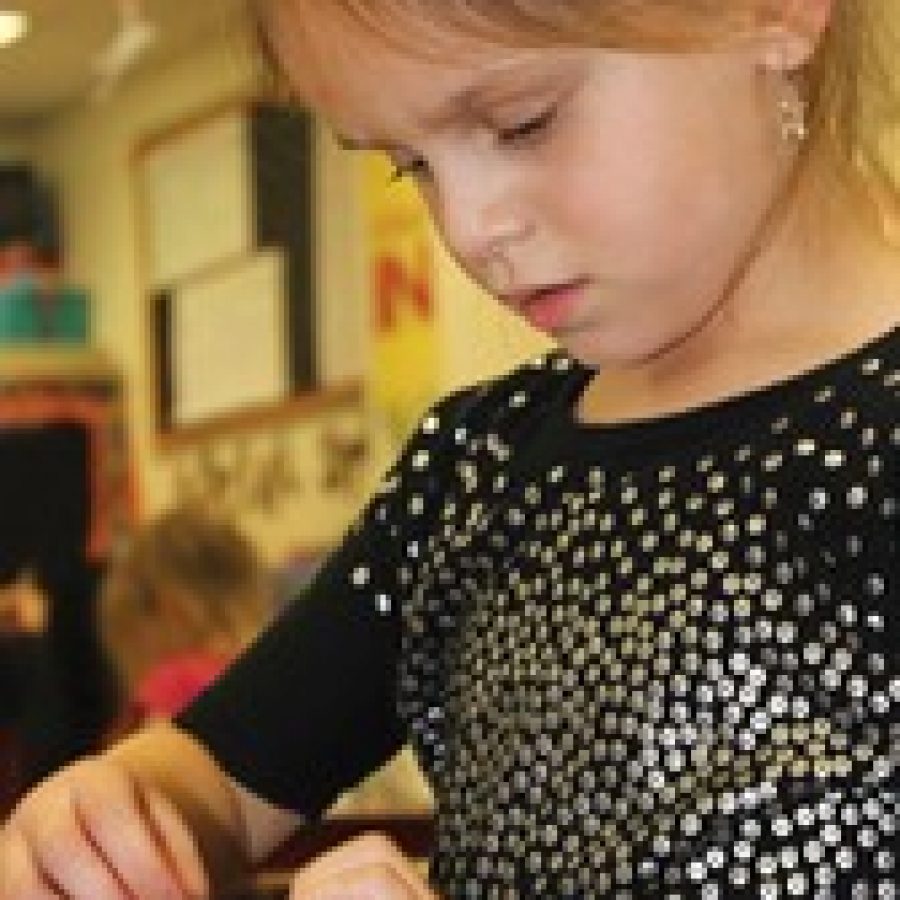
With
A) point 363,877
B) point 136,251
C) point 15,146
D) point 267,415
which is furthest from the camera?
point 15,146

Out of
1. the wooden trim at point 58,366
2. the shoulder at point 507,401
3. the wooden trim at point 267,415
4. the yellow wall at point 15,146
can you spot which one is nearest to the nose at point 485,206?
the shoulder at point 507,401

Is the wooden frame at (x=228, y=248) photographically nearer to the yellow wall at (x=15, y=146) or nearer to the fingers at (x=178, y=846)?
the yellow wall at (x=15, y=146)

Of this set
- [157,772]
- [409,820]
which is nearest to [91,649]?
[409,820]

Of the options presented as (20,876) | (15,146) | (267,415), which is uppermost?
(15,146)

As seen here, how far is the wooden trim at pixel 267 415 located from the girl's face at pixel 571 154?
2.49 metres

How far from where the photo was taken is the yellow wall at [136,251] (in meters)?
3.04

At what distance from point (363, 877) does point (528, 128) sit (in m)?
0.18

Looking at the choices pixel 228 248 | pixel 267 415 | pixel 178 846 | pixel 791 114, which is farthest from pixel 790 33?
pixel 228 248

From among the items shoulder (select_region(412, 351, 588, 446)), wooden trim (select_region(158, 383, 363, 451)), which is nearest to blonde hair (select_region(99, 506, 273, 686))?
wooden trim (select_region(158, 383, 363, 451))

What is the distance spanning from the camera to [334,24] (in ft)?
1.72

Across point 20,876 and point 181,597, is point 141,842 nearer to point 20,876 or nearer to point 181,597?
point 20,876

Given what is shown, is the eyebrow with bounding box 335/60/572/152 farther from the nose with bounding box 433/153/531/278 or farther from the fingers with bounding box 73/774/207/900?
the fingers with bounding box 73/774/207/900

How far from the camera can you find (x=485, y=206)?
0.51m

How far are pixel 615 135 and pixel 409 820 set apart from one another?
0.43 m
